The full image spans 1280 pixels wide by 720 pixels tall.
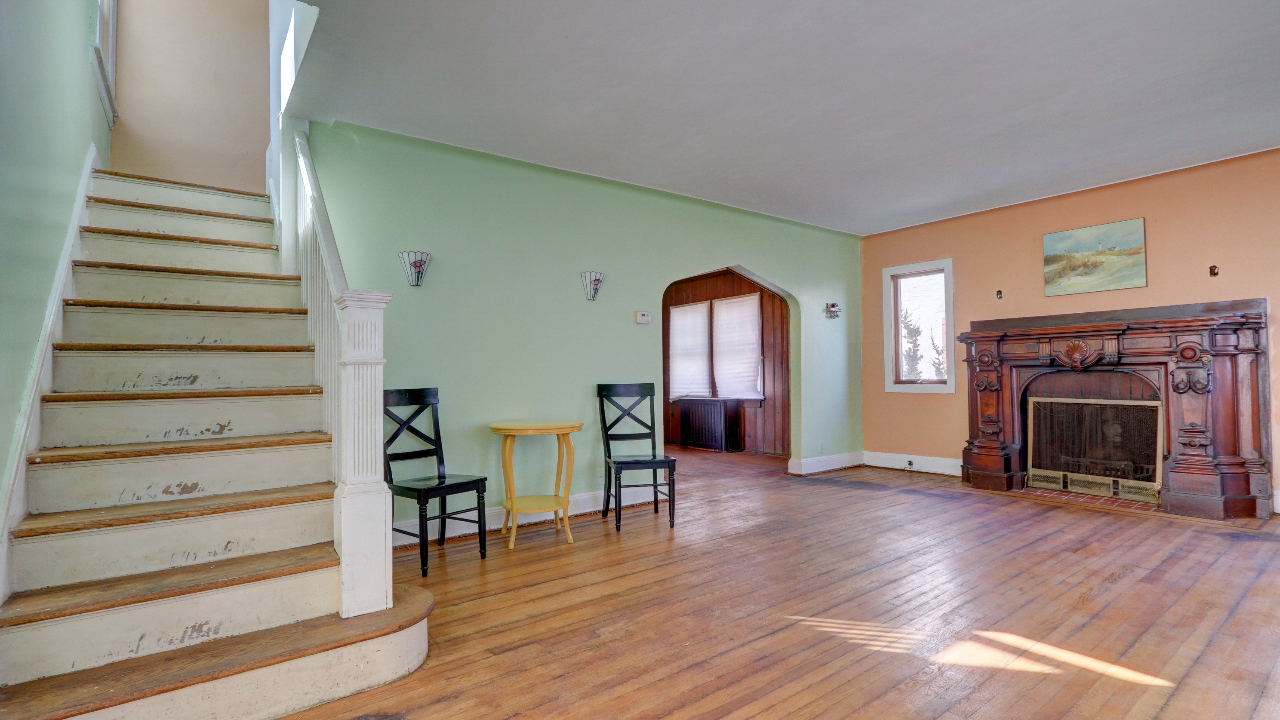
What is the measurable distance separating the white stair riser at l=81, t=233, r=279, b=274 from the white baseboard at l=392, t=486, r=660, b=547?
1835 mm

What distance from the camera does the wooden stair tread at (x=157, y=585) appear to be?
1836 mm

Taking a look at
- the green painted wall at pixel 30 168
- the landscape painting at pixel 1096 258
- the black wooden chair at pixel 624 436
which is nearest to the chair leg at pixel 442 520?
the black wooden chair at pixel 624 436

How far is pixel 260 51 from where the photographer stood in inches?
235

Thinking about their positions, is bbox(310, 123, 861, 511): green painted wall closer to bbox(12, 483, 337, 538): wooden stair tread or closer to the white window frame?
bbox(12, 483, 337, 538): wooden stair tread

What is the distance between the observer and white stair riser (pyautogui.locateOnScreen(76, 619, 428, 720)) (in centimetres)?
181

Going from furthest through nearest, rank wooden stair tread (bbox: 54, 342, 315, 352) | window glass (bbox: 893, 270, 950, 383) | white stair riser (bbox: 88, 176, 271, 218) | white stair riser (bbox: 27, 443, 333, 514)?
window glass (bbox: 893, 270, 950, 383), white stair riser (bbox: 88, 176, 271, 218), wooden stair tread (bbox: 54, 342, 315, 352), white stair riser (bbox: 27, 443, 333, 514)

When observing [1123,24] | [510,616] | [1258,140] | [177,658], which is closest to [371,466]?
[177,658]

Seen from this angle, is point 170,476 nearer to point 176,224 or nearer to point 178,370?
point 178,370

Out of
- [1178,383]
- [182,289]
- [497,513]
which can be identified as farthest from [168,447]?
[1178,383]

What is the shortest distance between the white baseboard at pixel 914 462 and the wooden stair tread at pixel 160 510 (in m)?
6.08

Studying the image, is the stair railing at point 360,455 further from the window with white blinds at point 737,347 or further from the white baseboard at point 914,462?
the window with white blinds at point 737,347

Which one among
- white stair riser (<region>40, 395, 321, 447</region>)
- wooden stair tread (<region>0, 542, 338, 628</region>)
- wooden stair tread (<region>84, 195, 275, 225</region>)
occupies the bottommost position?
wooden stair tread (<region>0, 542, 338, 628</region>)

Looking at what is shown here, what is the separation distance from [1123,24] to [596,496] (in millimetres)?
4332

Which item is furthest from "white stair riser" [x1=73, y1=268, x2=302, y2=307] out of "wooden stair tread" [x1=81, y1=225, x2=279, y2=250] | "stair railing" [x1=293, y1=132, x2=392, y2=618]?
"stair railing" [x1=293, y1=132, x2=392, y2=618]
